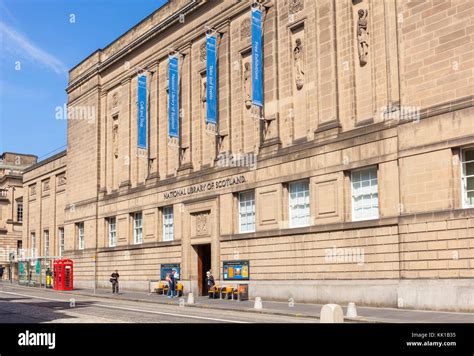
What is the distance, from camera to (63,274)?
170 feet

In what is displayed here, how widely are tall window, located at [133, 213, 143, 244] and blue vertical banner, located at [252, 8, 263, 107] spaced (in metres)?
17.0

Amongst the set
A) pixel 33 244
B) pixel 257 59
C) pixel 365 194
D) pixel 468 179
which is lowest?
pixel 33 244

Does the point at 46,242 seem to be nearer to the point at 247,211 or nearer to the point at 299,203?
the point at 247,211

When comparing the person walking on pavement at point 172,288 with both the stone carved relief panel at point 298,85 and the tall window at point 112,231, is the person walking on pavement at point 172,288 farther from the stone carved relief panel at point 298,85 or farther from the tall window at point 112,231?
the tall window at point 112,231

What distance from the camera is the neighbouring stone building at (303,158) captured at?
86.2 feet

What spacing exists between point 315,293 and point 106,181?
26.9 m

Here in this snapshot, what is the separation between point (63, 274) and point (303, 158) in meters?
26.4

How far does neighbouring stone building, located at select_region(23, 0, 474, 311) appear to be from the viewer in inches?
1034

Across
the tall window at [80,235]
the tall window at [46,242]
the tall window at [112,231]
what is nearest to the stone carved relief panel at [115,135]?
the tall window at [112,231]

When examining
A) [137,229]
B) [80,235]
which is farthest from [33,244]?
[137,229]

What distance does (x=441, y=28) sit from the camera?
26.7 m
